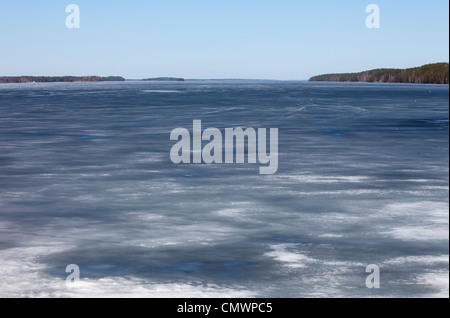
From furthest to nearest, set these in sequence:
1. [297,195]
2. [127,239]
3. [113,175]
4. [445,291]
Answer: [113,175] < [297,195] < [127,239] < [445,291]

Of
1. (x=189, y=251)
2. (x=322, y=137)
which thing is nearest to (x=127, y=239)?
(x=189, y=251)

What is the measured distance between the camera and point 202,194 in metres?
12.9

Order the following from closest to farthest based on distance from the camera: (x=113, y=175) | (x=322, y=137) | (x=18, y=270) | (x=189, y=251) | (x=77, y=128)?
(x=18, y=270) → (x=189, y=251) → (x=113, y=175) → (x=322, y=137) → (x=77, y=128)

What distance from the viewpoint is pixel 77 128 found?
30141 mm

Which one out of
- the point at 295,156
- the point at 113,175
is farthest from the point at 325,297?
the point at 295,156

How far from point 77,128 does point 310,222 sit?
71.3 ft

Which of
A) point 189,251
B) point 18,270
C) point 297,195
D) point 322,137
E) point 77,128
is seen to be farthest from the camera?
point 77,128

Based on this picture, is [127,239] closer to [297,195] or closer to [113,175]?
[297,195]

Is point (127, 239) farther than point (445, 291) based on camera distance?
Yes

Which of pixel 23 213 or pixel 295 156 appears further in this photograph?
pixel 295 156

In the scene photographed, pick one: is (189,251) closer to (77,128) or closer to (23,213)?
(23,213)

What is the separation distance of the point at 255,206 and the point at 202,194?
1595 mm

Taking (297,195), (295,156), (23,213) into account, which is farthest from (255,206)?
(295,156)
